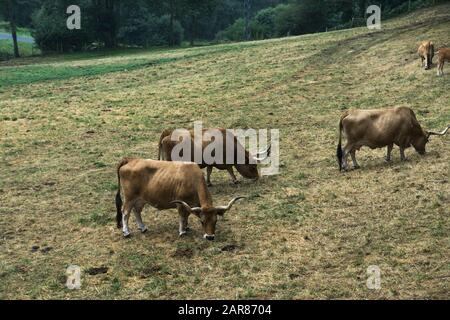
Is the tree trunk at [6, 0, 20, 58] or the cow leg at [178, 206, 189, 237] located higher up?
the tree trunk at [6, 0, 20, 58]

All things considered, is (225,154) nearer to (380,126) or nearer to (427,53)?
(380,126)

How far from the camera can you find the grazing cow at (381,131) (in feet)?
49.9

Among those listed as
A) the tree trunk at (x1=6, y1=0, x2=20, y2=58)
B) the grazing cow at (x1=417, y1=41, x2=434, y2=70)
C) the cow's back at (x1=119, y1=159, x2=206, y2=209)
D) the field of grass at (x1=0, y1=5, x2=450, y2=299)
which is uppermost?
the tree trunk at (x1=6, y1=0, x2=20, y2=58)

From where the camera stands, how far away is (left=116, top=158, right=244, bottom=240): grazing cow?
37.2 feet

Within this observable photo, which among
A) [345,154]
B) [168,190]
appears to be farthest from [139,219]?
[345,154]

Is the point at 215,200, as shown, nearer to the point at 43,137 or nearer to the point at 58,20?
the point at 43,137

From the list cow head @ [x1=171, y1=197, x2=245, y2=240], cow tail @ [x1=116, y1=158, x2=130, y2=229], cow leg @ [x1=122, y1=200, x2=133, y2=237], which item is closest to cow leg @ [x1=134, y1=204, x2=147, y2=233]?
cow leg @ [x1=122, y1=200, x2=133, y2=237]

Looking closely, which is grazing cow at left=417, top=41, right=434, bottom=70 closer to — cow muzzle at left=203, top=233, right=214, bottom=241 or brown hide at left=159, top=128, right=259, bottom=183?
brown hide at left=159, top=128, right=259, bottom=183

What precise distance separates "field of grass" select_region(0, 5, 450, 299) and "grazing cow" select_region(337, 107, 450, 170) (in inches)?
19.2

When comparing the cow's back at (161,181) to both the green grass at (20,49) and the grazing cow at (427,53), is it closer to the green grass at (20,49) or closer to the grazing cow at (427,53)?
the grazing cow at (427,53)

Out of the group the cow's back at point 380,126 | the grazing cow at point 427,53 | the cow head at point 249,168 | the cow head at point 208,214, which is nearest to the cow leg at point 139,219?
the cow head at point 208,214

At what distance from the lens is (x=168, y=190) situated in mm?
11711

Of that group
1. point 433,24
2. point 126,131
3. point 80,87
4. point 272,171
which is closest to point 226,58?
point 80,87

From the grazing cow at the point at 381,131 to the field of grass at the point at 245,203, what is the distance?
49 centimetres
